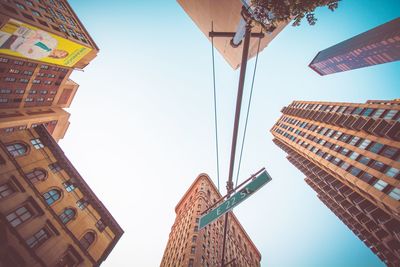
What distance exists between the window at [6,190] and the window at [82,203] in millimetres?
5936

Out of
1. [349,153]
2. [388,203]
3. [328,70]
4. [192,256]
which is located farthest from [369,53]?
[192,256]

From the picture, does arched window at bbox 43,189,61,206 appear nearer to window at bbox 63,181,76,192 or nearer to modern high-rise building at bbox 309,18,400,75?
window at bbox 63,181,76,192

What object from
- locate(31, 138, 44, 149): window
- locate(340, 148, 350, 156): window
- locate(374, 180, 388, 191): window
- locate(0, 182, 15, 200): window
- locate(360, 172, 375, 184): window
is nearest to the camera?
locate(0, 182, 15, 200): window

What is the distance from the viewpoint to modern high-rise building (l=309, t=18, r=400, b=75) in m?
63.0

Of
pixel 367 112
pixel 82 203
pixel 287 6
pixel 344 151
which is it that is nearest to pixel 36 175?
pixel 82 203

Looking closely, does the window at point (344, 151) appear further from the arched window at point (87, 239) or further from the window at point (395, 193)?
the arched window at point (87, 239)

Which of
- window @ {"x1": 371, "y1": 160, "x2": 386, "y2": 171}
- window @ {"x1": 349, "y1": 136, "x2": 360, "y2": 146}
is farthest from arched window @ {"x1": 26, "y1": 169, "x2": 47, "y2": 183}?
window @ {"x1": 349, "y1": 136, "x2": 360, "y2": 146}

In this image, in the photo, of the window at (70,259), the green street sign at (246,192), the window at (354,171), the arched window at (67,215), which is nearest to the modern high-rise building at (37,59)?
the arched window at (67,215)

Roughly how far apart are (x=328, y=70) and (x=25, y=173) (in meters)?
118

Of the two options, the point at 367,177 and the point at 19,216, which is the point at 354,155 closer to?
the point at 367,177

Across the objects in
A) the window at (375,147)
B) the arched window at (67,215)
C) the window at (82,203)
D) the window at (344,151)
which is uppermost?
the window at (82,203)

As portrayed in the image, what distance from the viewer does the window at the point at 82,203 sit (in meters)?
20.4

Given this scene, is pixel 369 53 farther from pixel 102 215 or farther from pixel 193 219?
pixel 102 215

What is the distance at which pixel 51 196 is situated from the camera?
18.2 meters
